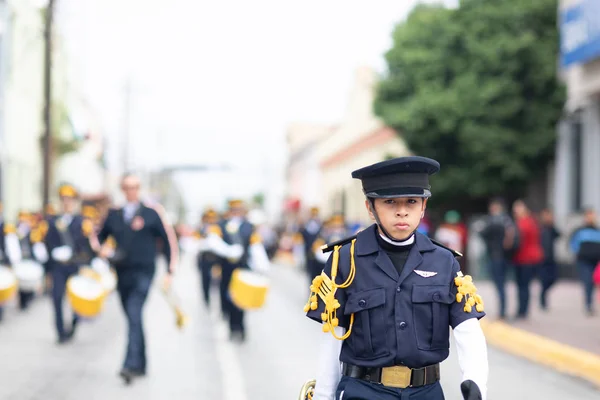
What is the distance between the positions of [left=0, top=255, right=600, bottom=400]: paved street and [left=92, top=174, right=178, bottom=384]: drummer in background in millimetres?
403

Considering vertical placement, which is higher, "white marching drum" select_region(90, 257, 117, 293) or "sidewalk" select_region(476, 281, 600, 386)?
"white marching drum" select_region(90, 257, 117, 293)

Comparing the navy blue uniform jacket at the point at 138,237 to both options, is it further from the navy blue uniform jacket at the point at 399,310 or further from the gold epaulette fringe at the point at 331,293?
the navy blue uniform jacket at the point at 399,310

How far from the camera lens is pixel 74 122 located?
3681 cm

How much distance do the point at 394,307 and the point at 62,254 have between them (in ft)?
29.6

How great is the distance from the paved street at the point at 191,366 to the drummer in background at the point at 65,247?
1.45 ft

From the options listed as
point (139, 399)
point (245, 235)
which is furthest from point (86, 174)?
point (139, 399)

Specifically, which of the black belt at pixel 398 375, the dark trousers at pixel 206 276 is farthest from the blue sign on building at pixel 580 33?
the black belt at pixel 398 375

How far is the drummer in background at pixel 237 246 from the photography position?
12.4 meters

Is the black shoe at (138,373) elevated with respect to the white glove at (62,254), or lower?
lower

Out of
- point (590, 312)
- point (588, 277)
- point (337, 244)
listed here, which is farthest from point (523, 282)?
point (337, 244)

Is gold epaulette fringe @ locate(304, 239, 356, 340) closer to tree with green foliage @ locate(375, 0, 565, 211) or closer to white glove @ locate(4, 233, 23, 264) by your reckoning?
white glove @ locate(4, 233, 23, 264)

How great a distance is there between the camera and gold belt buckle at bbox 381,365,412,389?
12.1 ft

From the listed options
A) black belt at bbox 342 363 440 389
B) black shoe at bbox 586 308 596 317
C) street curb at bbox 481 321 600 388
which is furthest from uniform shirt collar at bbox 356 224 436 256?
black shoe at bbox 586 308 596 317

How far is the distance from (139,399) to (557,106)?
2323 centimetres
